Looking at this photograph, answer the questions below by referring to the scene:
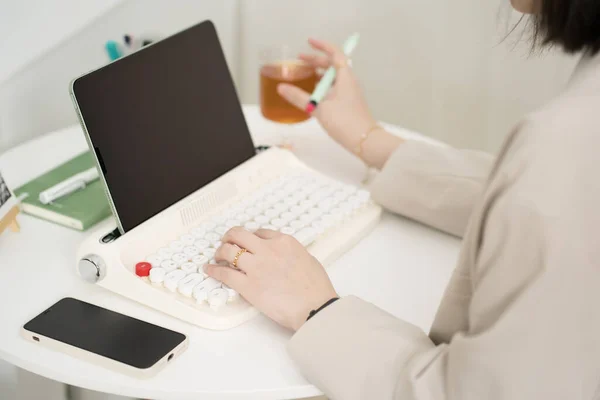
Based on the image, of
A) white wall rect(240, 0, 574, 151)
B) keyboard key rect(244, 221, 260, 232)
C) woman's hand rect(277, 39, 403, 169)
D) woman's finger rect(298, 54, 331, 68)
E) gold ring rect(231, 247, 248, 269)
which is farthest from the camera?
white wall rect(240, 0, 574, 151)

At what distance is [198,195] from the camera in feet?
2.89

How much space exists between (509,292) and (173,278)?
36 cm

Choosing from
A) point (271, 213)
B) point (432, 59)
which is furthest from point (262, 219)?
point (432, 59)

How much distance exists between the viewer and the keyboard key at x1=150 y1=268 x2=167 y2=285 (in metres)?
0.75

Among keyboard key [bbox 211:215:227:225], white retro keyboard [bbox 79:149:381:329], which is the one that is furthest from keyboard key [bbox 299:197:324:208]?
keyboard key [bbox 211:215:227:225]

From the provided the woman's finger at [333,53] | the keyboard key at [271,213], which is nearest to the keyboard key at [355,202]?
the keyboard key at [271,213]

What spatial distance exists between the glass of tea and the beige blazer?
0.61m

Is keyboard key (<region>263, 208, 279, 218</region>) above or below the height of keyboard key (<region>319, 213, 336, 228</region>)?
above

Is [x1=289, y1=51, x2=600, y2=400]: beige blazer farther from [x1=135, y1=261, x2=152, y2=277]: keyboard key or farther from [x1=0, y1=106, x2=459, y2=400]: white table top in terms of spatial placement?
[x1=135, y1=261, x2=152, y2=277]: keyboard key

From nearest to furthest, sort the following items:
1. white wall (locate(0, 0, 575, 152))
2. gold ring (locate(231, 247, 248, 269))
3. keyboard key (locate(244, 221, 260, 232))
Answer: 1. gold ring (locate(231, 247, 248, 269))
2. keyboard key (locate(244, 221, 260, 232))
3. white wall (locate(0, 0, 575, 152))

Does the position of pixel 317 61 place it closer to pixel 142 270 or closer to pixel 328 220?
pixel 328 220

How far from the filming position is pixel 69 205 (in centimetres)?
94

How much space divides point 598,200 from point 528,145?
2.7 inches

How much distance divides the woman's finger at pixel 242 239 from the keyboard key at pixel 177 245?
0.18 feet
